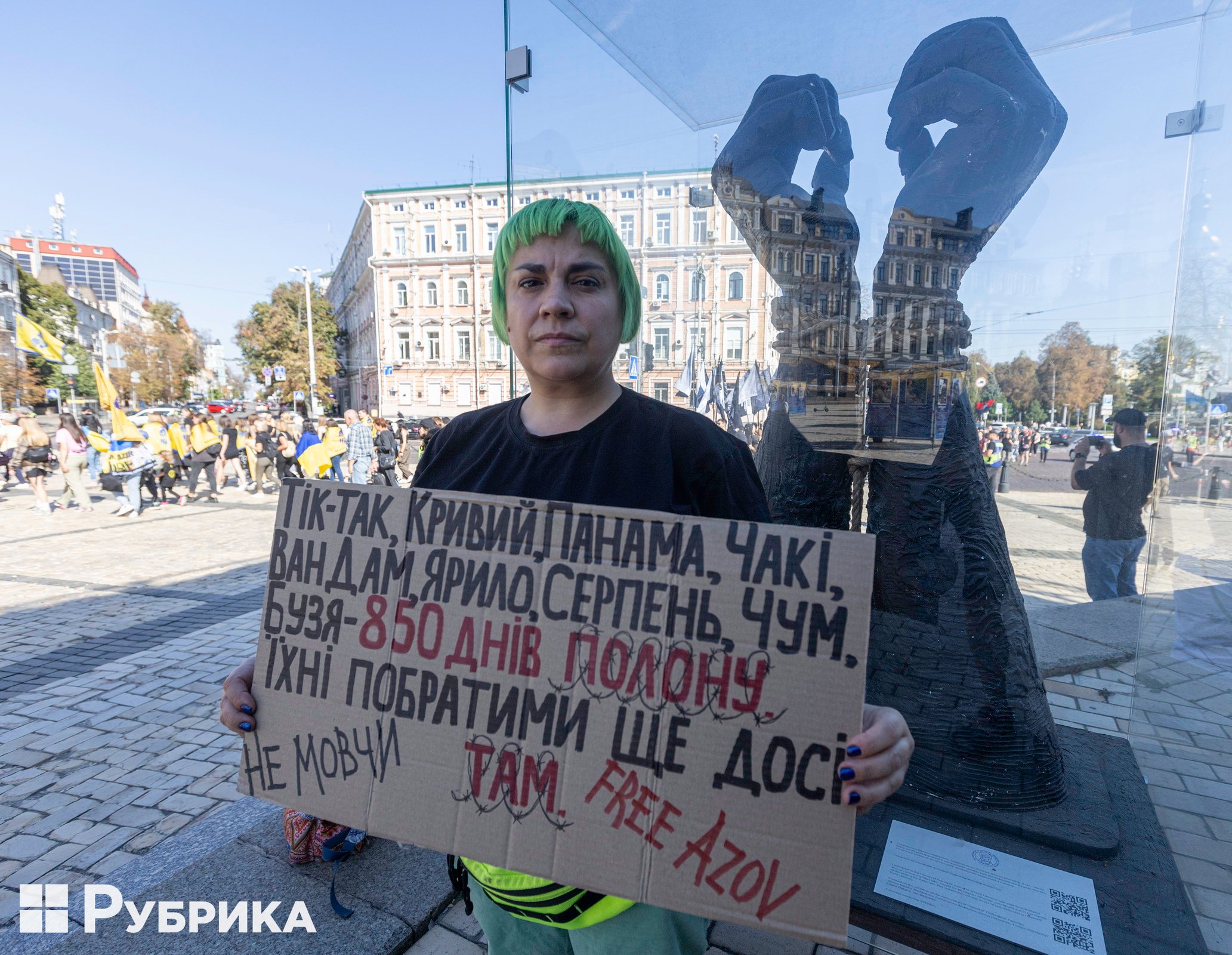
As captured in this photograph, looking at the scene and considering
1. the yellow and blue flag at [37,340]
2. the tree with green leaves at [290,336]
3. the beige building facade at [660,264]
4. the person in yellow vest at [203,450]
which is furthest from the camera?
the tree with green leaves at [290,336]

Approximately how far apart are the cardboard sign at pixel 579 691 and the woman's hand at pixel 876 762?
0.07ft

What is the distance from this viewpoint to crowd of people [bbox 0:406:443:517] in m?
11.1

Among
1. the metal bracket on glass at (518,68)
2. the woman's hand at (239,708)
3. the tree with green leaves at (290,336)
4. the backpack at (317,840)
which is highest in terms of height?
the tree with green leaves at (290,336)

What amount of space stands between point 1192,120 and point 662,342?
8.48 ft

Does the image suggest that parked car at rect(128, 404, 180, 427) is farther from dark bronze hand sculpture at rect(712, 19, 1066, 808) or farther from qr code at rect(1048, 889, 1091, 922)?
qr code at rect(1048, 889, 1091, 922)

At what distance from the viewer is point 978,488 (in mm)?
2363

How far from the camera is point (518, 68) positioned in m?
3.50

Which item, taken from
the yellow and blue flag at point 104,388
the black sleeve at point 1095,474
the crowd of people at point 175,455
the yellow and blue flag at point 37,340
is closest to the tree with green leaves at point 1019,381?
the black sleeve at point 1095,474

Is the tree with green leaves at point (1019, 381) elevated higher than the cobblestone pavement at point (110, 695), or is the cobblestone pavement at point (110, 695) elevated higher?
the tree with green leaves at point (1019, 381)

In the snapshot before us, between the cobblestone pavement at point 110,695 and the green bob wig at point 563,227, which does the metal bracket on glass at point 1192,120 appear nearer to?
the green bob wig at point 563,227

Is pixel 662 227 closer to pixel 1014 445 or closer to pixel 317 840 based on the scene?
pixel 1014 445

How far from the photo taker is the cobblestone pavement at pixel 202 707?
8.87 ft

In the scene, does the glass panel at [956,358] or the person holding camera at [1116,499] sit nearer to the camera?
the glass panel at [956,358]

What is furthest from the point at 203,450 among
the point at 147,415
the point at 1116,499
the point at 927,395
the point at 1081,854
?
the point at 1081,854
